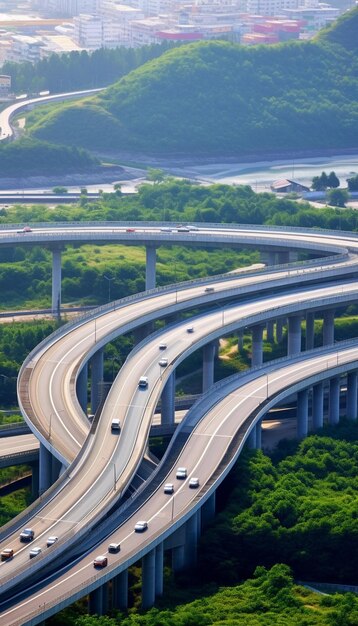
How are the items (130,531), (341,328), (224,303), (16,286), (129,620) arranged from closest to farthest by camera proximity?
(129,620), (130,531), (224,303), (341,328), (16,286)

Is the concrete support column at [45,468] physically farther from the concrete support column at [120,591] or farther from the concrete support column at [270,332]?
the concrete support column at [270,332]

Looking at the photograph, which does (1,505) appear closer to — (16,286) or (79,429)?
(79,429)

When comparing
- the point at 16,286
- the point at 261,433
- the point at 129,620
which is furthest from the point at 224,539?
the point at 16,286

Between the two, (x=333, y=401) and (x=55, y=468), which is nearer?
(x=55, y=468)

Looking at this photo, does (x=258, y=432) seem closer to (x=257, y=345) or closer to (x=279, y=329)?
(x=257, y=345)

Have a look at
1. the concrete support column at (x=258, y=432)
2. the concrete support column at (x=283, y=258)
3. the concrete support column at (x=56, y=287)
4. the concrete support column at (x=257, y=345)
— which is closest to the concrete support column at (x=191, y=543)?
the concrete support column at (x=258, y=432)

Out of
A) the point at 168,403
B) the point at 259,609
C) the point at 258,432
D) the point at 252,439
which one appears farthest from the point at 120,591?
the point at 168,403
